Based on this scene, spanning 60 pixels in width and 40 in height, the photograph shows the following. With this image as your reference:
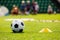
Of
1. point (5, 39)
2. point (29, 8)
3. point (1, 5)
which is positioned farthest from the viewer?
point (1, 5)

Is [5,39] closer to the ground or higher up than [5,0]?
higher up

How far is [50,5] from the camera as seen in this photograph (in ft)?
94.9

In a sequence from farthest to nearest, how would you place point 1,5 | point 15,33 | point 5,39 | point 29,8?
point 1,5, point 29,8, point 15,33, point 5,39

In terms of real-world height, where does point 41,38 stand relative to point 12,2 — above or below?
above

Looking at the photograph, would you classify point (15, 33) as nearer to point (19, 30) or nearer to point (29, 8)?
point (19, 30)

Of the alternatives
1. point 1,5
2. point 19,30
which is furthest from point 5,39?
point 1,5

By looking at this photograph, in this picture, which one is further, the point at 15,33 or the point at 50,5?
the point at 50,5

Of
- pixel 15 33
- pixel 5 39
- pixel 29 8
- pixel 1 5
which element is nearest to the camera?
pixel 5 39

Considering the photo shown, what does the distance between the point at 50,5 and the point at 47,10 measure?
24.4 inches

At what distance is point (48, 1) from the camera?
29.4m

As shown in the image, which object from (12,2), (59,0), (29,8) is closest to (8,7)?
(12,2)

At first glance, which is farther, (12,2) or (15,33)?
(12,2)

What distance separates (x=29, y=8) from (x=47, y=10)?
231 cm

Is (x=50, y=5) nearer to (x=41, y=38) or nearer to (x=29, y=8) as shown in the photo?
(x=29, y=8)
